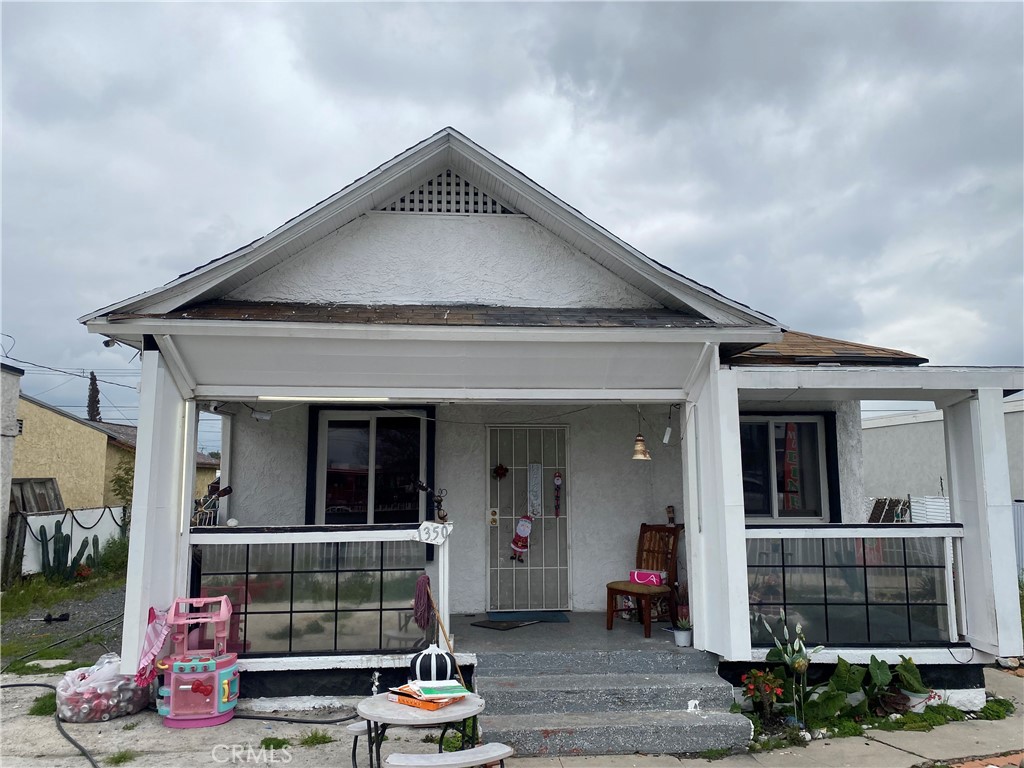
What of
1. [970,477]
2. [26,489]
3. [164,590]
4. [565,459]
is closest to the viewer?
[164,590]

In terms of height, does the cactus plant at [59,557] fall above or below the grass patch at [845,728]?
above

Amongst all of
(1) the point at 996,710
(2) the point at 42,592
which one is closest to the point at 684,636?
(1) the point at 996,710

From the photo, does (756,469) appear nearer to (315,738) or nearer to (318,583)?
(318,583)

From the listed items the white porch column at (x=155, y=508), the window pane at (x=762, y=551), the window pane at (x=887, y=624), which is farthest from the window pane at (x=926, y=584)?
the white porch column at (x=155, y=508)

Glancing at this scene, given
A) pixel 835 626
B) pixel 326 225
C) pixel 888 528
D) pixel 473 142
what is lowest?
pixel 835 626

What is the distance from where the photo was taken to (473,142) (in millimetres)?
7281

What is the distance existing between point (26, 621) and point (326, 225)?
8564 millimetres

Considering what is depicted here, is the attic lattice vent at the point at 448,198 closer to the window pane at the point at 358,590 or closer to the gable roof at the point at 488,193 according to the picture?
the gable roof at the point at 488,193

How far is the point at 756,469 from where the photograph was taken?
9156 millimetres

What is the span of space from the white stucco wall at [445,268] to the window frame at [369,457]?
1.75 m

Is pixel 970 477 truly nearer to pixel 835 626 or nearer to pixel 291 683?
pixel 835 626

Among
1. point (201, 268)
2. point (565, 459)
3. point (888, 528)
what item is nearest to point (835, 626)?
point (888, 528)

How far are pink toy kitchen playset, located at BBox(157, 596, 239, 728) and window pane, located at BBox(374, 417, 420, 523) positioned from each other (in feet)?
7.79

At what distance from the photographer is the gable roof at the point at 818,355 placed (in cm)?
738
